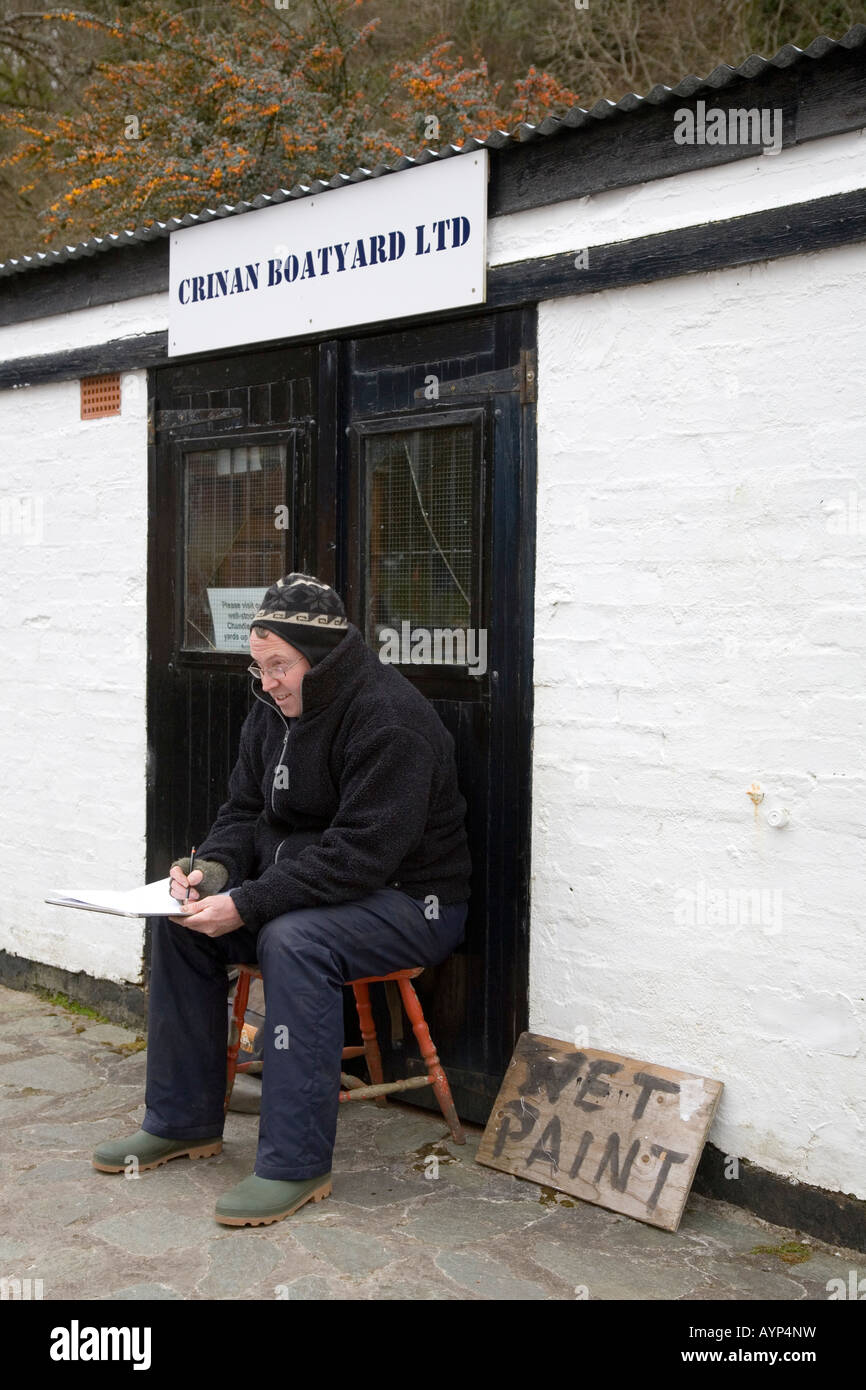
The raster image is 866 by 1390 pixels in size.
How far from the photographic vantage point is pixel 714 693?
12.4 ft

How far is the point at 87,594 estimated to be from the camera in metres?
5.85

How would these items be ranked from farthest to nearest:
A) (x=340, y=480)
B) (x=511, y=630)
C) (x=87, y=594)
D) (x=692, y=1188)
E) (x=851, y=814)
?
1. (x=87, y=594)
2. (x=340, y=480)
3. (x=511, y=630)
4. (x=692, y=1188)
5. (x=851, y=814)

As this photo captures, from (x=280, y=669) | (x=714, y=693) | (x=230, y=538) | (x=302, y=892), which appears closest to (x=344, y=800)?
(x=302, y=892)

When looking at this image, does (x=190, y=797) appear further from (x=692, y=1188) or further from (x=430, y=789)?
(x=692, y=1188)

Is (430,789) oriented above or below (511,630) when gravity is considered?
below

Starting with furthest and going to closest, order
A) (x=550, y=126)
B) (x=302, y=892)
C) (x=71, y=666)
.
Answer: (x=71, y=666)
(x=550, y=126)
(x=302, y=892)

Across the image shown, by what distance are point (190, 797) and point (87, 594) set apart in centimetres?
110

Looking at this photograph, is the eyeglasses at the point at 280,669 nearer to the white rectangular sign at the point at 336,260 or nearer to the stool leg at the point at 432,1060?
the stool leg at the point at 432,1060


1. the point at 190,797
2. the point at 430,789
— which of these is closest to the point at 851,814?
the point at 430,789

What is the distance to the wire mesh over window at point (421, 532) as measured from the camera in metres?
4.45

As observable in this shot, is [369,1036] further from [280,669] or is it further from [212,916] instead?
[280,669]

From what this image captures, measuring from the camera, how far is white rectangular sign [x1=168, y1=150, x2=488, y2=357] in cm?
435

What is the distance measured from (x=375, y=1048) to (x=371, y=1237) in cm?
102

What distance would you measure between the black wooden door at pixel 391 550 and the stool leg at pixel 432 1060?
0.17 meters
